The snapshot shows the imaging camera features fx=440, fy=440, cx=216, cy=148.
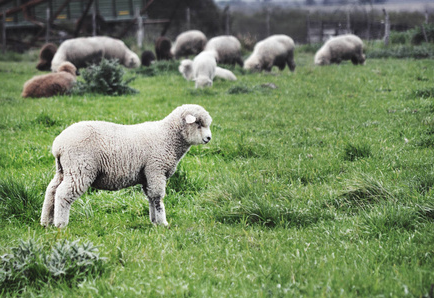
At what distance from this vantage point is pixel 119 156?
14.0 feet

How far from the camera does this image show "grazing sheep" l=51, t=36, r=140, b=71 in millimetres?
17062

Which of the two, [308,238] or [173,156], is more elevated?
[173,156]

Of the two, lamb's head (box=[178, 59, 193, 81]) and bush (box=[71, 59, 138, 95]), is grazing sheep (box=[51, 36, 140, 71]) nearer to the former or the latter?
lamb's head (box=[178, 59, 193, 81])

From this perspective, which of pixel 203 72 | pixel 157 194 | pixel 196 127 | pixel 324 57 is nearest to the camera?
pixel 157 194

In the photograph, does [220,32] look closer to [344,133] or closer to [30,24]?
[30,24]

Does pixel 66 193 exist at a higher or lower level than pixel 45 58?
lower

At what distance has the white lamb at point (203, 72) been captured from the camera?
1255 cm

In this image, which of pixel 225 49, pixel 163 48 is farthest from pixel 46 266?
pixel 163 48

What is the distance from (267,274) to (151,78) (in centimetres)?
1252

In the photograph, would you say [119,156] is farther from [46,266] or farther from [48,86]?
[48,86]

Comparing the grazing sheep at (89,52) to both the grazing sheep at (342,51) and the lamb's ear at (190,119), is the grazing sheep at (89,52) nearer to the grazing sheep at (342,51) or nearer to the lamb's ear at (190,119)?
the grazing sheep at (342,51)

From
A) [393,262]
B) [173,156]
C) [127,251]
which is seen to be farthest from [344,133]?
[127,251]

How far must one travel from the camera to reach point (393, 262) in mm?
3195

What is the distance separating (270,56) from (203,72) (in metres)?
4.63
